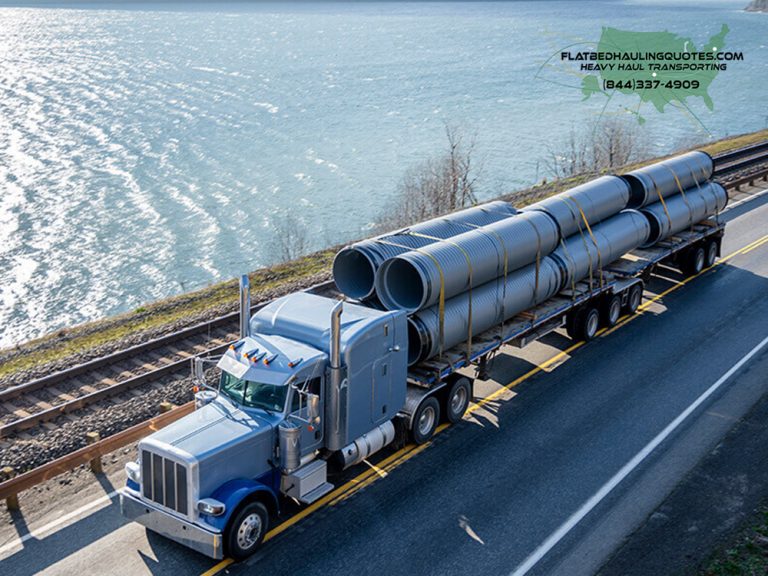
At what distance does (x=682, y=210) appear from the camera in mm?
24656

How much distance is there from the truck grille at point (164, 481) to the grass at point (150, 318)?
9.78m

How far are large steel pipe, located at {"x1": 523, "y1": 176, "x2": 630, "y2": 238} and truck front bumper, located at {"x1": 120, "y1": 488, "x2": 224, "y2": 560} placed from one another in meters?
11.7

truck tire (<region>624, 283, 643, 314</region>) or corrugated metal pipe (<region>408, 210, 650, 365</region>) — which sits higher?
corrugated metal pipe (<region>408, 210, 650, 365</region>)

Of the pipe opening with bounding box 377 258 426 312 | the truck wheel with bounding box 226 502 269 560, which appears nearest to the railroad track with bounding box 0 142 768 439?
the pipe opening with bounding box 377 258 426 312

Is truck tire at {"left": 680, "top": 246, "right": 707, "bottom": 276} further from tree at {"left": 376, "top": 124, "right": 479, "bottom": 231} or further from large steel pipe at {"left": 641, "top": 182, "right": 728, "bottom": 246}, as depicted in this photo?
tree at {"left": 376, "top": 124, "right": 479, "bottom": 231}

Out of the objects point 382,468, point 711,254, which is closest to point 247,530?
point 382,468

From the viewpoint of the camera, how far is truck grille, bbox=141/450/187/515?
11945 millimetres

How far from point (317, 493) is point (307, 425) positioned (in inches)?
50.9

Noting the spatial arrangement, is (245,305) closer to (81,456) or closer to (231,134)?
(81,456)

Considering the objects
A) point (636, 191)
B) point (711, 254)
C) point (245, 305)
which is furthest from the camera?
point (711, 254)

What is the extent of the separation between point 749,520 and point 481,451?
4.91 m

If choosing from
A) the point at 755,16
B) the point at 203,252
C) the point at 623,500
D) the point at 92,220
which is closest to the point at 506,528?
the point at 623,500

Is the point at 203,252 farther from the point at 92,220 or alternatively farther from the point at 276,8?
the point at 276,8

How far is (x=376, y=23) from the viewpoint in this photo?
159875mm
